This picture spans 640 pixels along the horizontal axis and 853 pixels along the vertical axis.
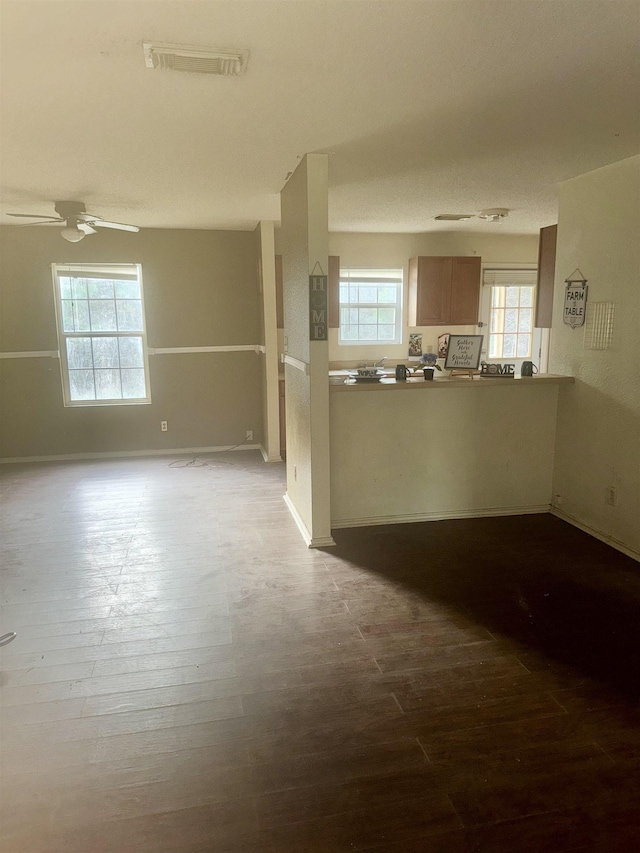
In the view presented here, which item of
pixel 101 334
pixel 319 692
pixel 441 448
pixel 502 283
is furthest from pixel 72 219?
pixel 502 283

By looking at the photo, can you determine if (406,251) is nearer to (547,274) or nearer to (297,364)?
(547,274)

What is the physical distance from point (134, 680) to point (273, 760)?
76cm

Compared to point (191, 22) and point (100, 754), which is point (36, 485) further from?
point (191, 22)

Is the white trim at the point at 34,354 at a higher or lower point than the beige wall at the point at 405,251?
lower

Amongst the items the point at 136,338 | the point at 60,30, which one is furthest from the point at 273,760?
the point at 136,338

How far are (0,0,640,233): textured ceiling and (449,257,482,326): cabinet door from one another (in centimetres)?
196

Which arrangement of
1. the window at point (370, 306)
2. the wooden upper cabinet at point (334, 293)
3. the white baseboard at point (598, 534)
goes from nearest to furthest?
the white baseboard at point (598, 534)
the wooden upper cabinet at point (334, 293)
the window at point (370, 306)

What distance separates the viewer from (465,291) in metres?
6.28

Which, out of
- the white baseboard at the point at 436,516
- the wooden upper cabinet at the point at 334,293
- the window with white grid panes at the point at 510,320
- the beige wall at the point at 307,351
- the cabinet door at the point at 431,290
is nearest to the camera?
the beige wall at the point at 307,351

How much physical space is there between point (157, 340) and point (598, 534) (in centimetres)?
464

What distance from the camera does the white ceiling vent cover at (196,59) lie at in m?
1.97

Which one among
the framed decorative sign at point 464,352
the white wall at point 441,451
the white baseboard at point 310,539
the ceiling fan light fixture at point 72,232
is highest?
the ceiling fan light fixture at point 72,232

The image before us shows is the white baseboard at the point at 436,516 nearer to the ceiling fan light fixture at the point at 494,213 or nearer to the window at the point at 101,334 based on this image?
the ceiling fan light fixture at the point at 494,213

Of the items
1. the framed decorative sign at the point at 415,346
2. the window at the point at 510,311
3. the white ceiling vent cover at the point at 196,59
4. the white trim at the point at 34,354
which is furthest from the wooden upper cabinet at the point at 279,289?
the white ceiling vent cover at the point at 196,59
